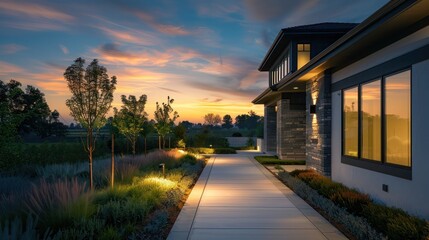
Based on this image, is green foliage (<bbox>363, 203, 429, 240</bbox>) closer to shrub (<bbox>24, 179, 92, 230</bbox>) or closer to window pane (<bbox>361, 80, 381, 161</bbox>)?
window pane (<bbox>361, 80, 381, 161</bbox>)

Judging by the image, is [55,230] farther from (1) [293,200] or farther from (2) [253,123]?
(2) [253,123]

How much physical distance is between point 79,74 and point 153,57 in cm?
1207

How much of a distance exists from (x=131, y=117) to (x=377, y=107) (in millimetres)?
14717

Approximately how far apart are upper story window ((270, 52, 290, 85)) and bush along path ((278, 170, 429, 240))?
13663mm

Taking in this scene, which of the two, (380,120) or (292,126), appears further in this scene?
(292,126)

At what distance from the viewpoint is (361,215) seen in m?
7.66

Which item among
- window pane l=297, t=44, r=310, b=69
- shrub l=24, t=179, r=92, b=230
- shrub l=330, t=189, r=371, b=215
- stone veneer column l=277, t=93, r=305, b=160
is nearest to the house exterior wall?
shrub l=330, t=189, r=371, b=215

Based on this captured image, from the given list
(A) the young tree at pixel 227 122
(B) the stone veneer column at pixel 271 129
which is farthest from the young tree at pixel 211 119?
(B) the stone veneer column at pixel 271 129

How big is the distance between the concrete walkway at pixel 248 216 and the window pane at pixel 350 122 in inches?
98.4

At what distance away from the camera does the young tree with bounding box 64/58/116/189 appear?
10.2 m

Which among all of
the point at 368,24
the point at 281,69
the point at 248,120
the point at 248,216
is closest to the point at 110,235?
the point at 248,216

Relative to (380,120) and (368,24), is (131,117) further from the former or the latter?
(368,24)

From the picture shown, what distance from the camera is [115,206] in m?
6.99

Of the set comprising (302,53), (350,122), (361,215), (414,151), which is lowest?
(361,215)
